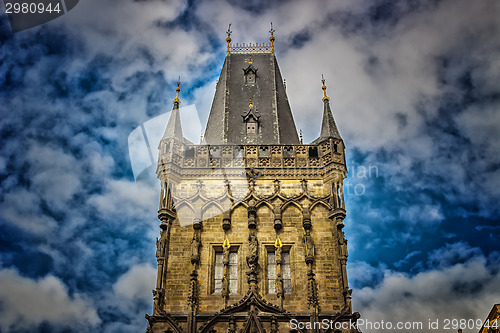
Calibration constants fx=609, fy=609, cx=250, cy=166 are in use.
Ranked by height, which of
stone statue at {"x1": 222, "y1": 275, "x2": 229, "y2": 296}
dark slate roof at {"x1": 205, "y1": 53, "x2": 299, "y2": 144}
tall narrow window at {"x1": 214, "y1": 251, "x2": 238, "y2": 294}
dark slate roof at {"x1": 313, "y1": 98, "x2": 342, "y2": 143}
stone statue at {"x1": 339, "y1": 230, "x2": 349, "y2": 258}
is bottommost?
stone statue at {"x1": 222, "y1": 275, "x2": 229, "y2": 296}

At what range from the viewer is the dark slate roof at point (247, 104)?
95.8 ft

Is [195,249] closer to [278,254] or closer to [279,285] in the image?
[278,254]

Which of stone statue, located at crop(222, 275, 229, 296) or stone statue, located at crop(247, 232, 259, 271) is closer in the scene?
stone statue, located at crop(222, 275, 229, 296)

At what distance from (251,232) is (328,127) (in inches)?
257

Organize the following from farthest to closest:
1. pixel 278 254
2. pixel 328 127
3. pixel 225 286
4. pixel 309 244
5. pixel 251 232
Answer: pixel 328 127 < pixel 251 232 < pixel 309 244 < pixel 278 254 < pixel 225 286

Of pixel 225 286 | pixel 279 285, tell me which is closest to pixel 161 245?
pixel 225 286

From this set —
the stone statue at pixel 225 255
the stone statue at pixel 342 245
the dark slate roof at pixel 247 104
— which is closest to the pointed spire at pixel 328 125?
the dark slate roof at pixel 247 104

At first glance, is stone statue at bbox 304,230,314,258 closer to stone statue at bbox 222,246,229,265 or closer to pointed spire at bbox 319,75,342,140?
stone statue at bbox 222,246,229,265

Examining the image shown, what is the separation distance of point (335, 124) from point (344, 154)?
190 cm

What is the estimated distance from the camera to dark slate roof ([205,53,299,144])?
95.8 feet

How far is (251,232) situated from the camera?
79.8ft

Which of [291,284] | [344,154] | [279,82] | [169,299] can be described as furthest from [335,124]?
→ [169,299]

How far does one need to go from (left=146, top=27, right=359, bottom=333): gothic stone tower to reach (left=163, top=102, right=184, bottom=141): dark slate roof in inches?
2.3

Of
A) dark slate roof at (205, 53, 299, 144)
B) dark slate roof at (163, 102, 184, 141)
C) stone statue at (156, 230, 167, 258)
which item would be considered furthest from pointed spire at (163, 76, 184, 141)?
stone statue at (156, 230, 167, 258)
